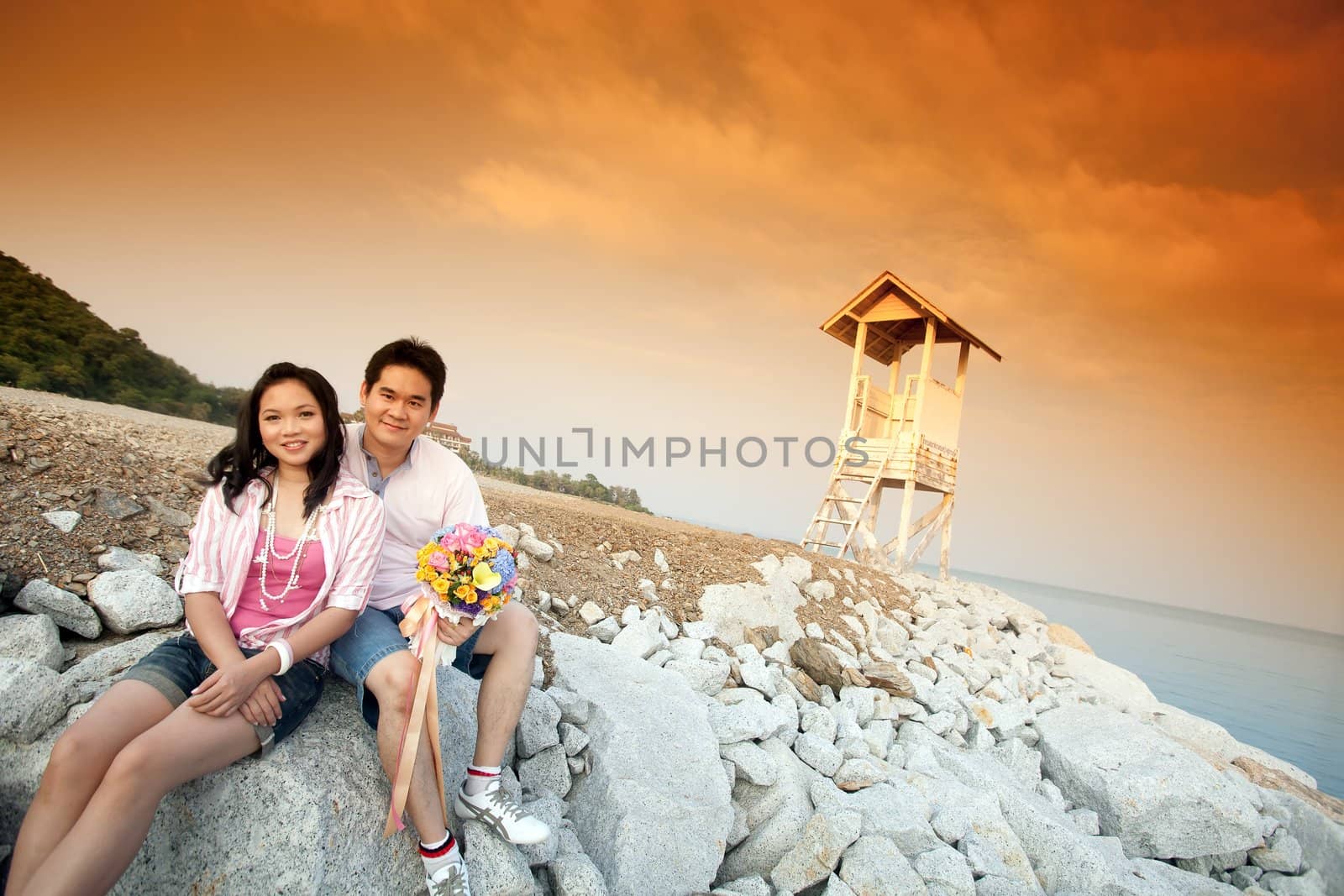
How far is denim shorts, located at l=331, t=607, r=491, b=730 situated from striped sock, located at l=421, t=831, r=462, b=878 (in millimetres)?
492

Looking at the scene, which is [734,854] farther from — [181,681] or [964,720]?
[964,720]

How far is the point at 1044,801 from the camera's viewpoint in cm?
522

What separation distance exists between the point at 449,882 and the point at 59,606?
234cm

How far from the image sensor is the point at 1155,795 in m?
5.35

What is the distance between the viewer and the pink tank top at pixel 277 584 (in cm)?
268

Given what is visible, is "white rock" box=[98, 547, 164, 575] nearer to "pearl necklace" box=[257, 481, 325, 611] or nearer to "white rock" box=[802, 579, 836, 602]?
"pearl necklace" box=[257, 481, 325, 611]

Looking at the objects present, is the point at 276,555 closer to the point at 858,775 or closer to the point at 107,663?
the point at 107,663

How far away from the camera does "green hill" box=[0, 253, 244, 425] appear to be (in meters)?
7.78

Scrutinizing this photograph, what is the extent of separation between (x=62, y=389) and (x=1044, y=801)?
417 inches

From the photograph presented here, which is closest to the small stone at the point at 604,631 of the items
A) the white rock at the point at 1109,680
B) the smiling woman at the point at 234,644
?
the smiling woman at the point at 234,644

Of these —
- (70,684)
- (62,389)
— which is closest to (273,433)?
(70,684)

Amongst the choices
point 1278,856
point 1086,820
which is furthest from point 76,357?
point 1278,856

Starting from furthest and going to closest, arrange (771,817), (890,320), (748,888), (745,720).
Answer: (890,320) → (745,720) → (771,817) → (748,888)

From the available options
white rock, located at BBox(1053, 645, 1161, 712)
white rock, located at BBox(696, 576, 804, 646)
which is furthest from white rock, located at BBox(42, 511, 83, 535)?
white rock, located at BBox(1053, 645, 1161, 712)
